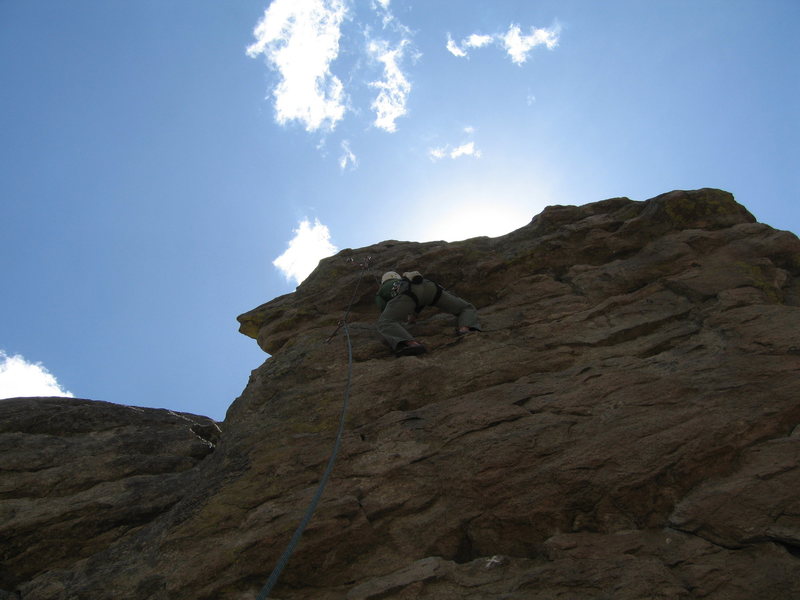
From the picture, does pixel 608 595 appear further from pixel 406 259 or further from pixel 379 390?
pixel 406 259

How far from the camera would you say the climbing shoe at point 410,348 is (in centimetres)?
712

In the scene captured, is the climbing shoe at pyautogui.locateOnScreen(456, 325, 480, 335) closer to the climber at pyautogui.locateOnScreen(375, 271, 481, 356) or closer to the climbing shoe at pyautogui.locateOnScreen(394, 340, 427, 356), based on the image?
the climber at pyautogui.locateOnScreen(375, 271, 481, 356)

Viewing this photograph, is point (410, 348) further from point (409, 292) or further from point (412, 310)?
point (409, 292)

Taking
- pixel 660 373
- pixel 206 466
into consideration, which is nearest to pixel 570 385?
pixel 660 373

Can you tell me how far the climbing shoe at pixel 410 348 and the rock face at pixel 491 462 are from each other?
290mm

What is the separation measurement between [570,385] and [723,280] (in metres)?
2.88

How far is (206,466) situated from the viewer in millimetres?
6207

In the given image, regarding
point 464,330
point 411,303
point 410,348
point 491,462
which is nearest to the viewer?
point 491,462

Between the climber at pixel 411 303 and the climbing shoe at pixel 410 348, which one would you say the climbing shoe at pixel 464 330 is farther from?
the climbing shoe at pixel 410 348

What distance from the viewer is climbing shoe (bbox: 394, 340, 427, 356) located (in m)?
7.12

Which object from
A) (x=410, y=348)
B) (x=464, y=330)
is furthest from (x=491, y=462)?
(x=464, y=330)

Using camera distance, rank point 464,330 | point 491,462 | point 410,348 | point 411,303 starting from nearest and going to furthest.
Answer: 1. point 491,462
2. point 410,348
3. point 464,330
4. point 411,303

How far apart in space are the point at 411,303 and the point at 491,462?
3.59m

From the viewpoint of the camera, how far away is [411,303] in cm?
805
